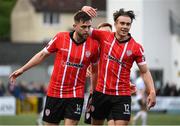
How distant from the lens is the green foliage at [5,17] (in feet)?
307

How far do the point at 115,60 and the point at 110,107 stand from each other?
2.84ft

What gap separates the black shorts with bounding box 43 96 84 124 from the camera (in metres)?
13.6

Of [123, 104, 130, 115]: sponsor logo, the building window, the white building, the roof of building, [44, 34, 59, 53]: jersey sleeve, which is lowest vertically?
[123, 104, 130, 115]: sponsor logo

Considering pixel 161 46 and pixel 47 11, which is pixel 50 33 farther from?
pixel 161 46

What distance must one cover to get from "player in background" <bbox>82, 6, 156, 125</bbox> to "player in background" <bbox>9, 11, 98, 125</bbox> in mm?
179

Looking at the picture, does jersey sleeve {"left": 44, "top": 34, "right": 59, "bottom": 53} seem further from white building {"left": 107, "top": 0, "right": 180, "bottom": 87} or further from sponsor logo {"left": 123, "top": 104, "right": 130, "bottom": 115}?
white building {"left": 107, "top": 0, "right": 180, "bottom": 87}

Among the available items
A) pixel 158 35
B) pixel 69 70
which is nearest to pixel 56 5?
pixel 158 35

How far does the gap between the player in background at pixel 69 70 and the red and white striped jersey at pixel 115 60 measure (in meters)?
0.15

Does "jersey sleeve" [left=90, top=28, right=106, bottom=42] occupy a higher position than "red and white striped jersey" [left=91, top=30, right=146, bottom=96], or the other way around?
"jersey sleeve" [left=90, top=28, right=106, bottom=42]

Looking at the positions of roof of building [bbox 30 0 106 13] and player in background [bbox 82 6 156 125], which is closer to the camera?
player in background [bbox 82 6 156 125]

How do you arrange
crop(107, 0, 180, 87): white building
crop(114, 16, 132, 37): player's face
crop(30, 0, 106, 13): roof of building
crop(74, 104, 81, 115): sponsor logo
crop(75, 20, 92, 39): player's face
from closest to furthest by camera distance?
1. crop(75, 20, 92, 39): player's face
2. crop(114, 16, 132, 37): player's face
3. crop(74, 104, 81, 115): sponsor logo
4. crop(107, 0, 180, 87): white building
5. crop(30, 0, 106, 13): roof of building

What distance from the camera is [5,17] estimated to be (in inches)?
3745

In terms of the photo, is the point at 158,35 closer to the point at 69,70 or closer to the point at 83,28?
the point at 69,70

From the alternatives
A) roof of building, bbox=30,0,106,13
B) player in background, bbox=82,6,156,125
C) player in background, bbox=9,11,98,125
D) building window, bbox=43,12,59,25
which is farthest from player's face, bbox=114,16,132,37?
building window, bbox=43,12,59,25
